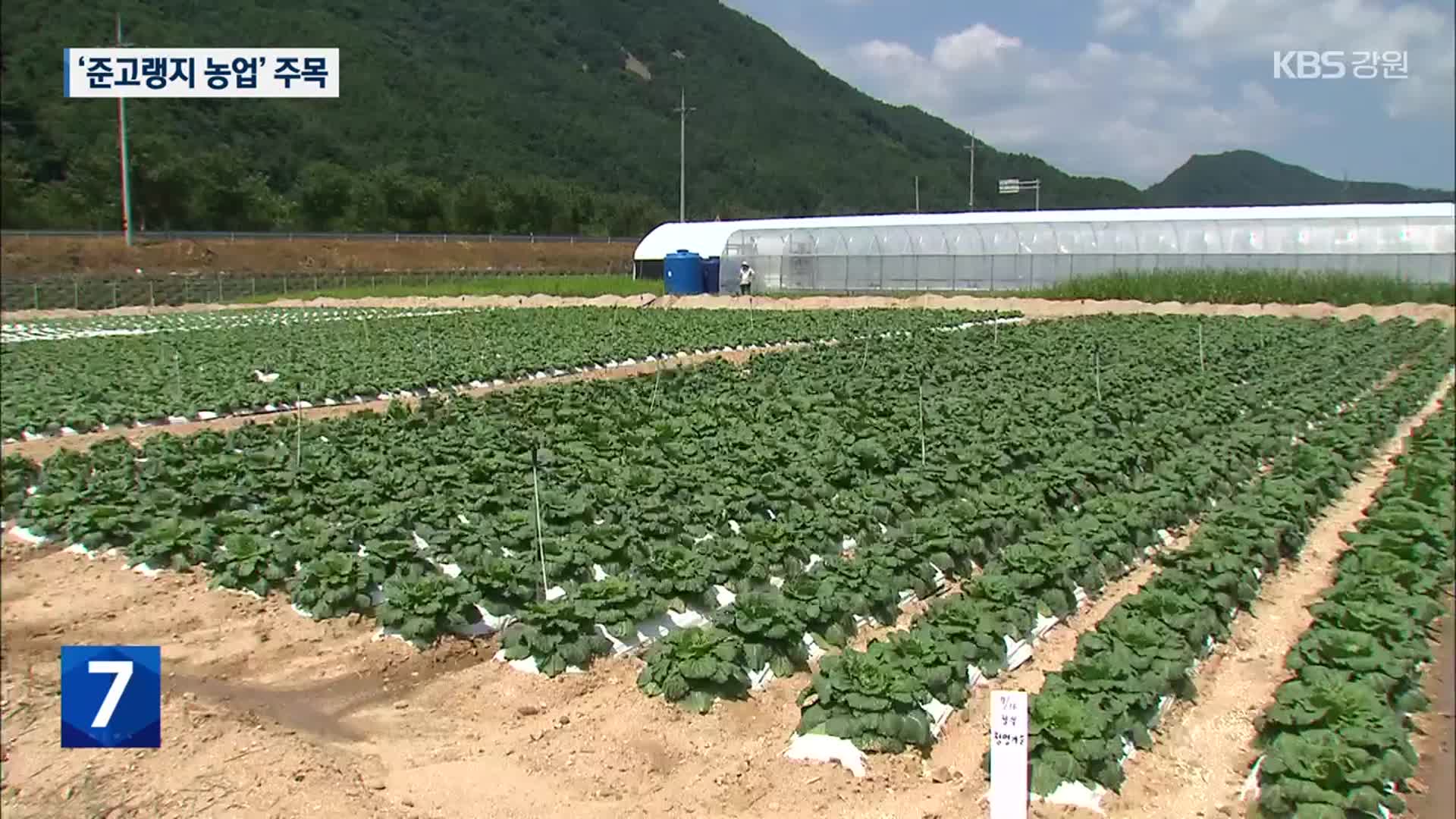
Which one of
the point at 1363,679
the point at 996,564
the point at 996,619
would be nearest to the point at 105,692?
the point at 996,619

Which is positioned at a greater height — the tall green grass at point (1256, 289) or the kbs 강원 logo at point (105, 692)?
the tall green grass at point (1256, 289)

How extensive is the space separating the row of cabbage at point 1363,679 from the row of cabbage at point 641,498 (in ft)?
4.24

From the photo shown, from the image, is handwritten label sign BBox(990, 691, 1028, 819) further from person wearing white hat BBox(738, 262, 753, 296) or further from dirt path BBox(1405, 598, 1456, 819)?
person wearing white hat BBox(738, 262, 753, 296)

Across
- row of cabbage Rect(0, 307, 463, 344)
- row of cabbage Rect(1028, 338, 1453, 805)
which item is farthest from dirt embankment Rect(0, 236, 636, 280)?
row of cabbage Rect(1028, 338, 1453, 805)

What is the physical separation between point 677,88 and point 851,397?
11822cm

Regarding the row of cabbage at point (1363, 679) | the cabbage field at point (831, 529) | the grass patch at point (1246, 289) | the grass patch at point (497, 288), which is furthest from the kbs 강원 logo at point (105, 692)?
the grass patch at point (497, 288)

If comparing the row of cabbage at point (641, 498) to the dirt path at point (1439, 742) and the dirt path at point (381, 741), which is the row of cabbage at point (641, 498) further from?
the dirt path at point (1439, 742)

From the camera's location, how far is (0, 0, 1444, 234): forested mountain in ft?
11.2

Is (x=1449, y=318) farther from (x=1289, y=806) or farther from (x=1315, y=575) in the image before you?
(x=1289, y=806)

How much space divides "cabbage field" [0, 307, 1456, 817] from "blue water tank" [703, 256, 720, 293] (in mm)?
23949

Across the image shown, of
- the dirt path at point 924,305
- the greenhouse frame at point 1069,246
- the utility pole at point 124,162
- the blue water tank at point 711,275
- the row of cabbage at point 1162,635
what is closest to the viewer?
the utility pole at point 124,162

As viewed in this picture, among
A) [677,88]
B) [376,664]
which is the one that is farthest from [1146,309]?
[677,88]

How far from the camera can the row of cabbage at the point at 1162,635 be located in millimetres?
4246

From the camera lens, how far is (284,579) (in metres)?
6.17
